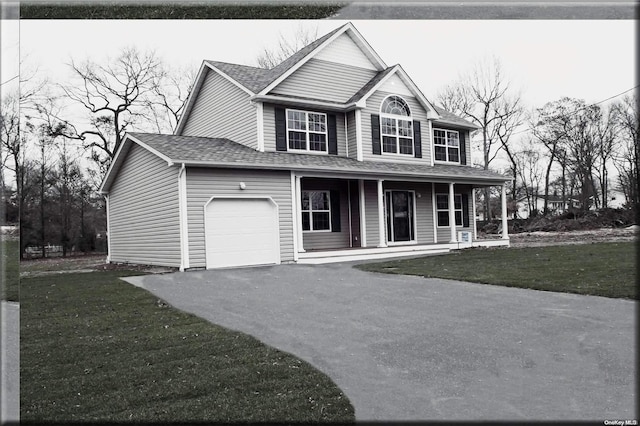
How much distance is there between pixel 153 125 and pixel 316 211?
652cm

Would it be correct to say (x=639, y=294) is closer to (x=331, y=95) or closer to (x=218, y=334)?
(x=218, y=334)

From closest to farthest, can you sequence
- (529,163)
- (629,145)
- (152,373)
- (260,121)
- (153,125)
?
(629,145)
(152,373)
(529,163)
(153,125)
(260,121)

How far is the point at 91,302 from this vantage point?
5090mm

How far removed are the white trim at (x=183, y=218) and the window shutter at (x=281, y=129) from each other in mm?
2946

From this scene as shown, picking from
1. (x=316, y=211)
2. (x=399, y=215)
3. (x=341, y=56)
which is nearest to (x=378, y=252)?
(x=316, y=211)

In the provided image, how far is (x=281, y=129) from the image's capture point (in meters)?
11.2

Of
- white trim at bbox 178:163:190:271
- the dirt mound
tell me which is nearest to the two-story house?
white trim at bbox 178:163:190:271

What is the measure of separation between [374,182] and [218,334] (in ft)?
31.6

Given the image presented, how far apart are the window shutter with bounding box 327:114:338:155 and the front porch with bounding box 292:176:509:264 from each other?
2.59 ft

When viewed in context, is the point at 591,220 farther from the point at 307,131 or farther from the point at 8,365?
the point at 307,131

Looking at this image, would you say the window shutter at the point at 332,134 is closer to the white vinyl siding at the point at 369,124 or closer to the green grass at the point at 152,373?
the white vinyl siding at the point at 369,124

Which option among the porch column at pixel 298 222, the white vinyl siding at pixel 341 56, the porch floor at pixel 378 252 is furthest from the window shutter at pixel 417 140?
Result: the porch column at pixel 298 222

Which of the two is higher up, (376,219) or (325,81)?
(325,81)

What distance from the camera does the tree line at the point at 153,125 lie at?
6.88 ft
